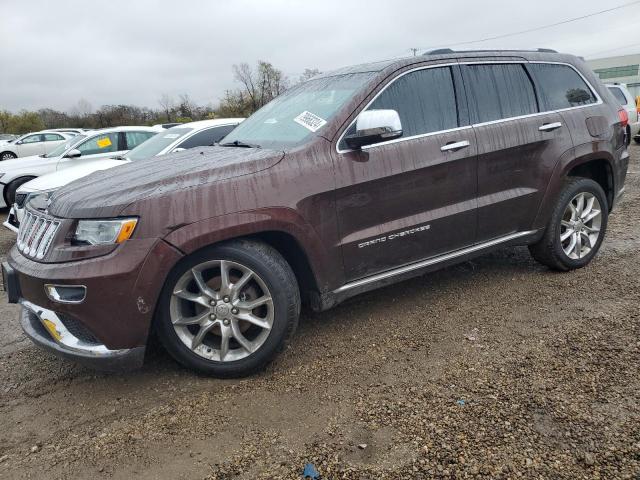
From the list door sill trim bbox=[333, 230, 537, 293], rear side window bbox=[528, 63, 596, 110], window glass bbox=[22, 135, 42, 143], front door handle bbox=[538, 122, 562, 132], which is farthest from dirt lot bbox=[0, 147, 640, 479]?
window glass bbox=[22, 135, 42, 143]

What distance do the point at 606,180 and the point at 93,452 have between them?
15.0 feet

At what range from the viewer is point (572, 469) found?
6.87 feet

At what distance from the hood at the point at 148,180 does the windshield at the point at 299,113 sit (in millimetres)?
243

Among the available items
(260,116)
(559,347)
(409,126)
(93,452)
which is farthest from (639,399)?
(260,116)

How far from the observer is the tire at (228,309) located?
2783 mm

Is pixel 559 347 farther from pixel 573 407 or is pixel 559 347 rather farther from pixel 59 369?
pixel 59 369

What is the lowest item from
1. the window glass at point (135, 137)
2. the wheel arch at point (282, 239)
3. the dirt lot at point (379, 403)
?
the dirt lot at point (379, 403)

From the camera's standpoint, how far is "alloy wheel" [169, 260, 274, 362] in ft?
9.18

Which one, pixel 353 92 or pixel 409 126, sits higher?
pixel 353 92

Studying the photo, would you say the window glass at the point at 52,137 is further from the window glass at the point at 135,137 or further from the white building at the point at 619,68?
the white building at the point at 619,68

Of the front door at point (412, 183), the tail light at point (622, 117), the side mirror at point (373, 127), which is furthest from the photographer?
the tail light at point (622, 117)

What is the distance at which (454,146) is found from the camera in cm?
352

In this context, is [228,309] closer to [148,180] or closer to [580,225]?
[148,180]

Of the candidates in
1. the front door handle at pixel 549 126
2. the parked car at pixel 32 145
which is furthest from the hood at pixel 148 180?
the parked car at pixel 32 145
